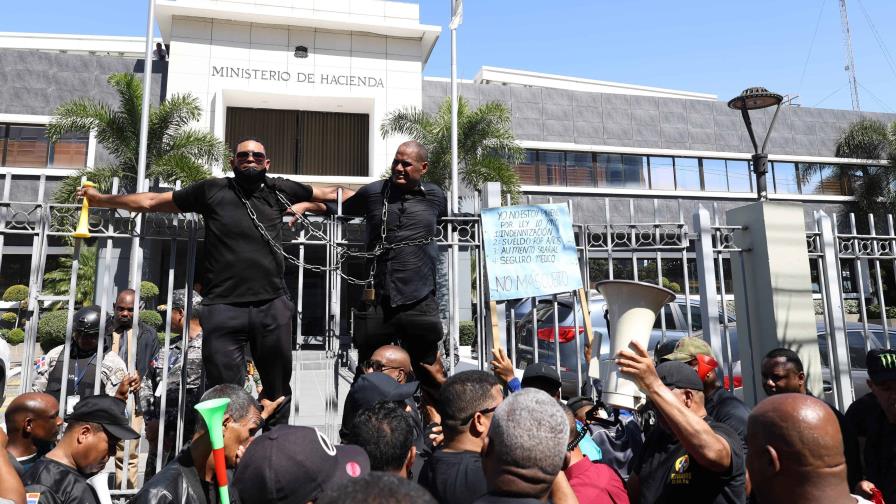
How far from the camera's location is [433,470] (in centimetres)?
251

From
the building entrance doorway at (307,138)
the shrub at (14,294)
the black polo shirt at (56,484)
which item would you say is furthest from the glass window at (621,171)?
the black polo shirt at (56,484)

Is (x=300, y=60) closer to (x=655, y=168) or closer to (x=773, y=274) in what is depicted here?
(x=655, y=168)

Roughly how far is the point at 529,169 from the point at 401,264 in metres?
21.2

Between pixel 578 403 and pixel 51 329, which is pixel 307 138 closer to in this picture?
pixel 51 329

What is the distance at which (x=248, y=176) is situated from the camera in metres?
4.06

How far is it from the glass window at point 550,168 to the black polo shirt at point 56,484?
913 inches

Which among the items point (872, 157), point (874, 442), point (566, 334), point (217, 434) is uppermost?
point (872, 157)

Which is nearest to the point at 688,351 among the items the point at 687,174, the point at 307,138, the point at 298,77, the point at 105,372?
the point at 105,372

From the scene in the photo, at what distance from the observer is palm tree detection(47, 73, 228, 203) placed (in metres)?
16.6

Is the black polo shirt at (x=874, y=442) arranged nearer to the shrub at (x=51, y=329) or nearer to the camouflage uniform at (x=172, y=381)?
the camouflage uniform at (x=172, y=381)

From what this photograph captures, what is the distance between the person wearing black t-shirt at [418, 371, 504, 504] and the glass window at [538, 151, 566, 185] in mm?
22875

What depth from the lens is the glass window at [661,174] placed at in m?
26.3

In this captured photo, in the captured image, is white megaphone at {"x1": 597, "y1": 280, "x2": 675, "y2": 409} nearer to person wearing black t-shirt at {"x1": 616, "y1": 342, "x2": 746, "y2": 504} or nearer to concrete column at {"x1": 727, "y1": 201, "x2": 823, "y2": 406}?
person wearing black t-shirt at {"x1": 616, "y1": 342, "x2": 746, "y2": 504}

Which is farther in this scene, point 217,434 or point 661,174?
point 661,174
